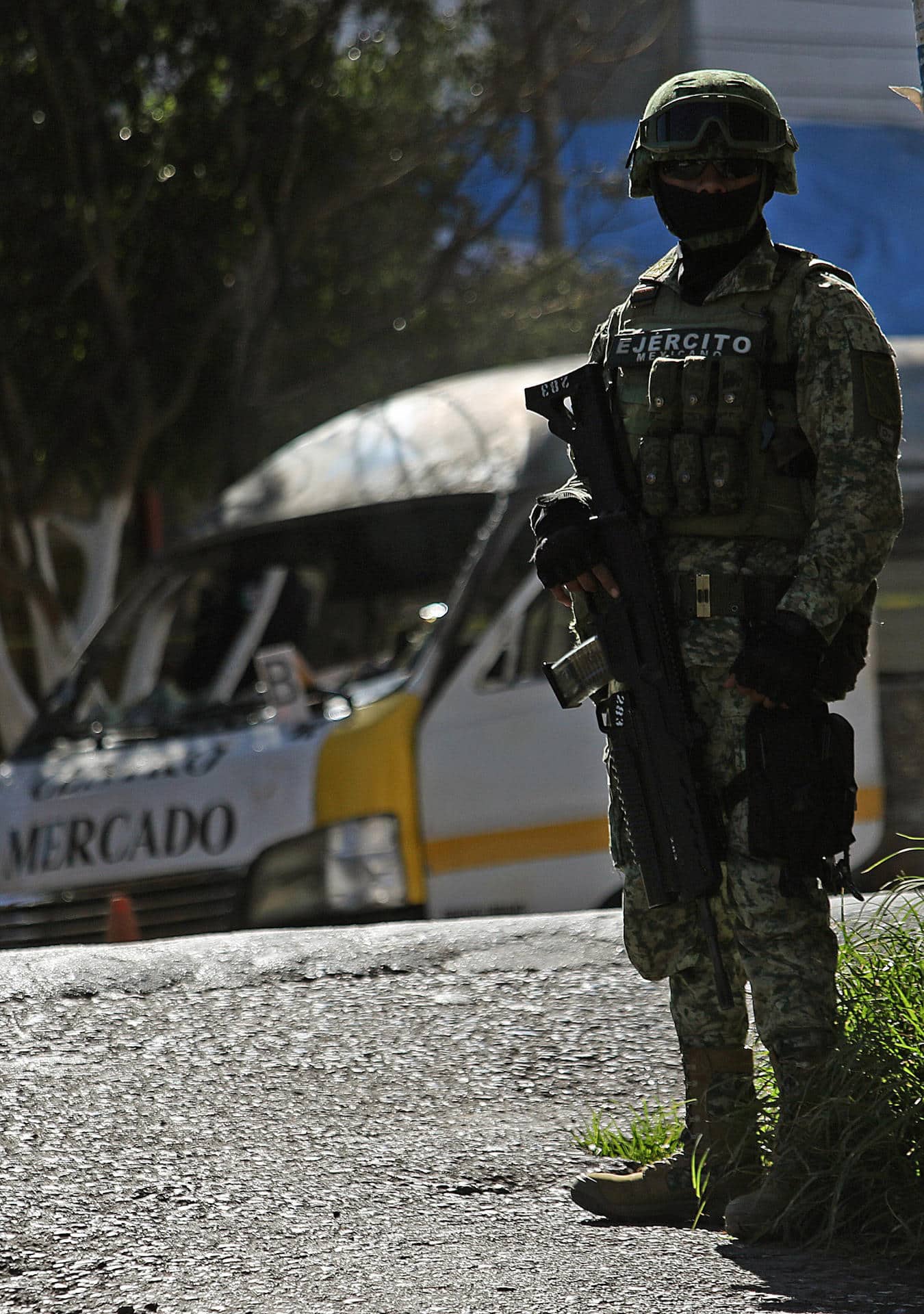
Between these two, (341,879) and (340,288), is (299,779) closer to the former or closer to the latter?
(341,879)

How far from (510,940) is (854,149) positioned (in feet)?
51.2

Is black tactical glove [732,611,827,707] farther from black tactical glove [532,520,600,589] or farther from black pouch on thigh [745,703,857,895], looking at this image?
black tactical glove [532,520,600,589]

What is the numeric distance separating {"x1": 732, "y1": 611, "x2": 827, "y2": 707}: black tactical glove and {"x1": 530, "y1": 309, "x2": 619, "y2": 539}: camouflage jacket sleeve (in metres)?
0.42

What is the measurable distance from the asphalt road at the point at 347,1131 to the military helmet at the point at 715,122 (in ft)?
5.67

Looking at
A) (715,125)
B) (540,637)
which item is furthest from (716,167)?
(540,637)

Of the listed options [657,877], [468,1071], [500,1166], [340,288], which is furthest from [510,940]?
[340,288]

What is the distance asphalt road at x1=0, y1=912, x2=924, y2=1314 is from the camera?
250cm

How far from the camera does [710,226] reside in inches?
112

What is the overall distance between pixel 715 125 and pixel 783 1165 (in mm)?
1649

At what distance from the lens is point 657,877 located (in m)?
2.83

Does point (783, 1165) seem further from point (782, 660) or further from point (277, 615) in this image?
point (277, 615)

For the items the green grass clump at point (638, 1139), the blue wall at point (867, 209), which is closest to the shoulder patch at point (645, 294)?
the green grass clump at point (638, 1139)

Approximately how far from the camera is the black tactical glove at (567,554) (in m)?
2.85

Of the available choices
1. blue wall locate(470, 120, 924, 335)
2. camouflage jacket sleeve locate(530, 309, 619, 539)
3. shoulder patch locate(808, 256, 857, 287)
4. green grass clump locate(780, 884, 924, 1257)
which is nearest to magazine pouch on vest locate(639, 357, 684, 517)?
camouflage jacket sleeve locate(530, 309, 619, 539)
